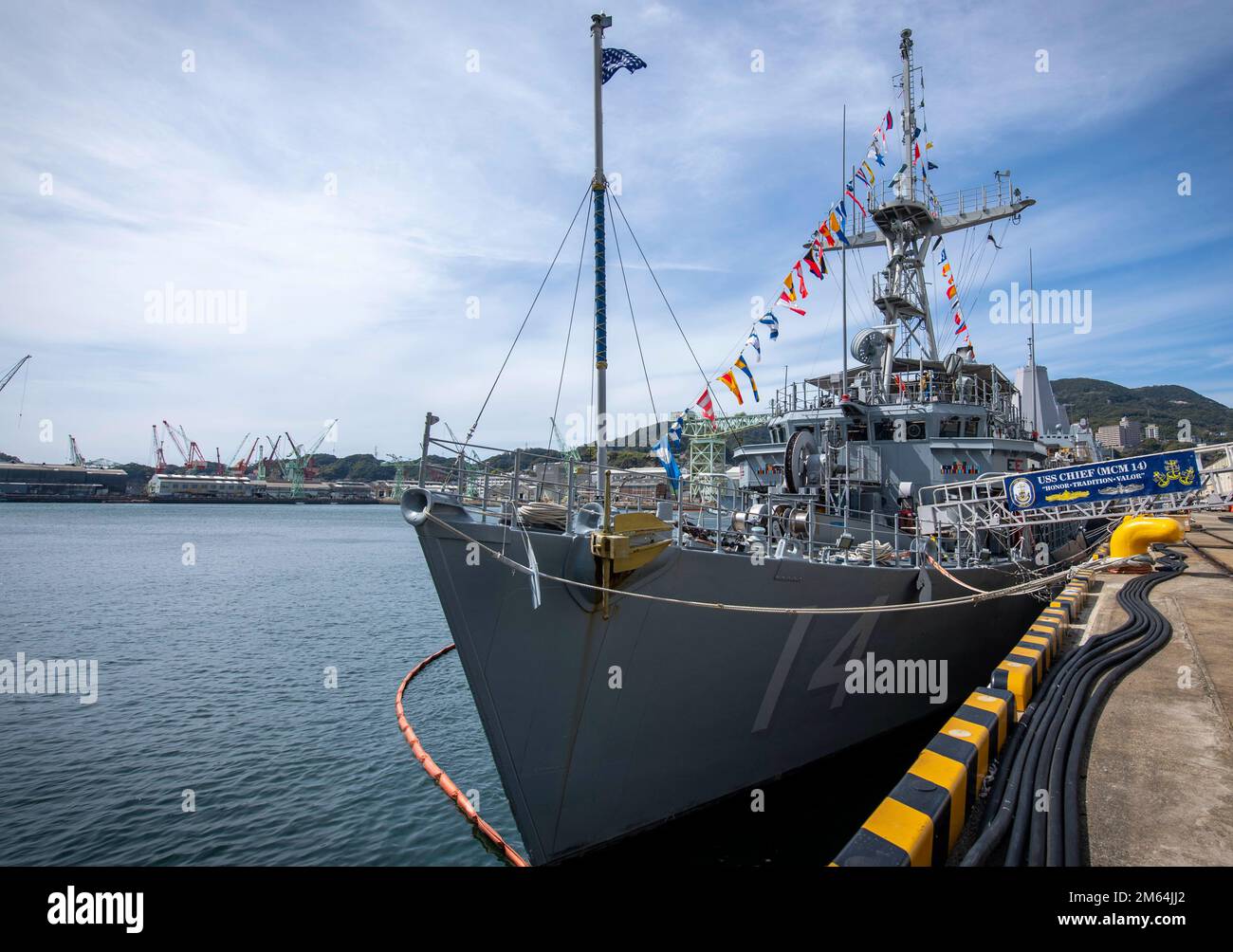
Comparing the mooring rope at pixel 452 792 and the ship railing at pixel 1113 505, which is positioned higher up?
the ship railing at pixel 1113 505

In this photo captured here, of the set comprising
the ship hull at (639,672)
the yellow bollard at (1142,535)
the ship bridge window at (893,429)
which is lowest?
the ship hull at (639,672)

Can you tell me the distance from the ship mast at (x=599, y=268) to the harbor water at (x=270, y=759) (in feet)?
14.8

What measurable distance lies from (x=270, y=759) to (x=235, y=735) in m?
1.50

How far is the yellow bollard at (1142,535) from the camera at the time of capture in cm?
720

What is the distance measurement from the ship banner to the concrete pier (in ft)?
6.37

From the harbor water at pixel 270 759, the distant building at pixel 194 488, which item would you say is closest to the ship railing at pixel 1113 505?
the harbor water at pixel 270 759

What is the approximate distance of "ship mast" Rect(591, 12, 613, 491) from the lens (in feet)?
19.3

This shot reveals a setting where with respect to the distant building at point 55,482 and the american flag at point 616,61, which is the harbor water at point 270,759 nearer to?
the american flag at point 616,61

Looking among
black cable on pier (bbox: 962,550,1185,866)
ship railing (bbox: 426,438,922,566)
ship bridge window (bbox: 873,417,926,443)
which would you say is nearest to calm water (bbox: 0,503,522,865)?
ship railing (bbox: 426,438,922,566)

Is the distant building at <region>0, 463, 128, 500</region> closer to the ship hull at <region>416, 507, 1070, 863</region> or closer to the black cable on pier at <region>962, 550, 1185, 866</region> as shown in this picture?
the ship hull at <region>416, 507, 1070, 863</region>

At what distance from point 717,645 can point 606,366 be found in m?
3.31

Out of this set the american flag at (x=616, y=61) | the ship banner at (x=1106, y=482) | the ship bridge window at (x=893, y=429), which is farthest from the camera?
the ship bridge window at (x=893, y=429)

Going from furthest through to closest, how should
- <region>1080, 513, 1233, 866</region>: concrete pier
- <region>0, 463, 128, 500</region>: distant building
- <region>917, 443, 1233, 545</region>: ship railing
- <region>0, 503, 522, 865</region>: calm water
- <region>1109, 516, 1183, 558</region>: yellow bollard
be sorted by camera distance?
<region>0, 463, 128, 500</region>: distant building, <region>0, 503, 522, 865</region>: calm water, <region>917, 443, 1233, 545</region>: ship railing, <region>1109, 516, 1183, 558</region>: yellow bollard, <region>1080, 513, 1233, 866</region>: concrete pier
